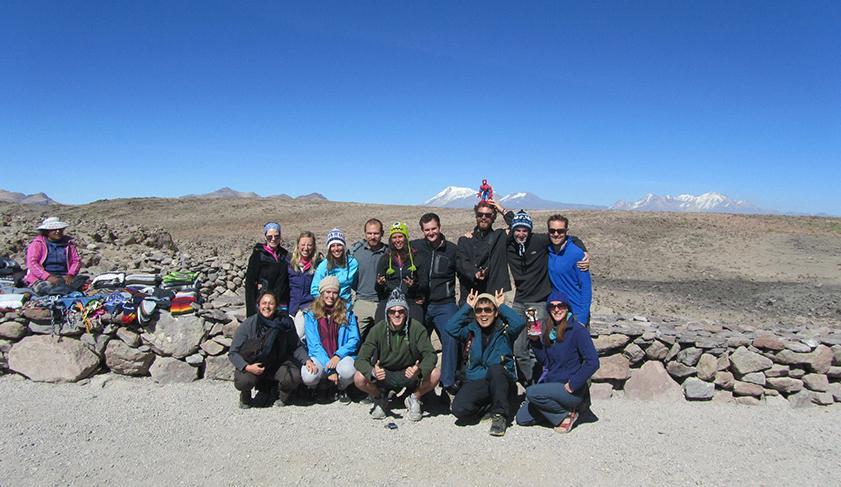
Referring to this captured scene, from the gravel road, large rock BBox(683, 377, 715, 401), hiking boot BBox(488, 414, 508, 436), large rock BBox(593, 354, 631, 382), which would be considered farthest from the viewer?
large rock BBox(593, 354, 631, 382)

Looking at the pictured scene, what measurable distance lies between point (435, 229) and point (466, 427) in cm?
214

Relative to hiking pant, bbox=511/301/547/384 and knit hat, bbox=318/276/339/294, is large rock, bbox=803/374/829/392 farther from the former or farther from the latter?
knit hat, bbox=318/276/339/294

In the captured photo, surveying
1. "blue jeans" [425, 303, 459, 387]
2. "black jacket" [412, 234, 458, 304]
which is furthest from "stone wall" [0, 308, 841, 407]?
"black jacket" [412, 234, 458, 304]

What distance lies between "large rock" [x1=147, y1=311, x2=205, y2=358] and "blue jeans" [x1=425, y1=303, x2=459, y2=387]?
10.0 ft

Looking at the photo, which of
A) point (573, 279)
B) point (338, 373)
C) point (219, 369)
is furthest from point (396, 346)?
point (219, 369)

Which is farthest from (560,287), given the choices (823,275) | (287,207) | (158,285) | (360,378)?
(287,207)

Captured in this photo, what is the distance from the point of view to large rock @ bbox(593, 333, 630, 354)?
6.27 meters

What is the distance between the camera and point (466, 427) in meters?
5.35

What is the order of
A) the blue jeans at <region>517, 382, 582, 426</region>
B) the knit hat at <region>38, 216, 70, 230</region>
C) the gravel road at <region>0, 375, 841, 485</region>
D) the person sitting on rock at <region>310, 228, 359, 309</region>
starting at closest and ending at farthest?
A: the gravel road at <region>0, 375, 841, 485</region>
the blue jeans at <region>517, 382, 582, 426</region>
the person sitting on rock at <region>310, 228, 359, 309</region>
the knit hat at <region>38, 216, 70, 230</region>

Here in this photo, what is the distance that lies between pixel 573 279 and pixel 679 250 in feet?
65.9

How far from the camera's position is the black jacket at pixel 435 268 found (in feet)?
18.8

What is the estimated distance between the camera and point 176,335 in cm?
650

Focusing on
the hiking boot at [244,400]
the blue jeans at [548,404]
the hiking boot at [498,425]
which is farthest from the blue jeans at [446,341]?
the hiking boot at [244,400]

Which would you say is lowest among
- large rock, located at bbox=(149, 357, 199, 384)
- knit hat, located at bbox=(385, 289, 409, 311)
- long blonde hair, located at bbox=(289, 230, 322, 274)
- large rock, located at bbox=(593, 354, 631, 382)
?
large rock, located at bbox=(149, 357, 199, 384)
